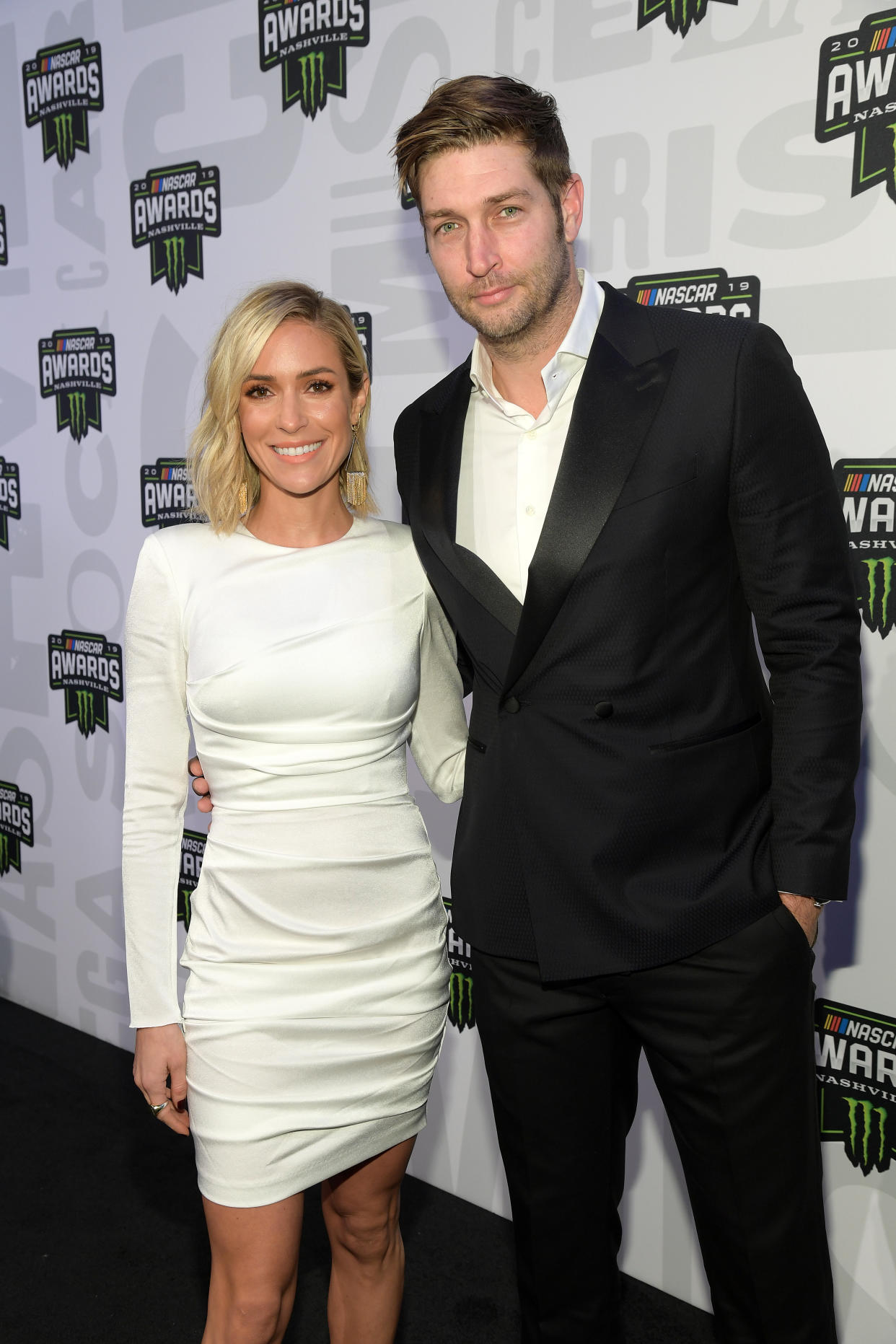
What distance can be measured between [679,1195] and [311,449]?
1866 millimetres

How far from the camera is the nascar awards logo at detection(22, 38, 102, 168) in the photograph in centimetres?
351

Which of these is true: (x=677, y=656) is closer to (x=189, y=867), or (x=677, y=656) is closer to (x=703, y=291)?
(x=703, y=291)

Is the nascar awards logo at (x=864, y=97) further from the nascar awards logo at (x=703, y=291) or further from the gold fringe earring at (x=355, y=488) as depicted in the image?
the gold fringe earring at (x=355, y=488)

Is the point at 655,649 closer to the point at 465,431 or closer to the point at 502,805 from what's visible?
the point at 502,805

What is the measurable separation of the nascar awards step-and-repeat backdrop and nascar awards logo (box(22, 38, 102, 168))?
12 millimetres

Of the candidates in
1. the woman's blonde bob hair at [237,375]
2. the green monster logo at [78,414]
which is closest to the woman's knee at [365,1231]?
the woman's blonde bob hair at [237,375]

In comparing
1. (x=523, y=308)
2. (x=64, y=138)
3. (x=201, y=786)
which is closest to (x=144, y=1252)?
(x=201, y=786)

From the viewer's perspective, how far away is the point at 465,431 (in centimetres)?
184

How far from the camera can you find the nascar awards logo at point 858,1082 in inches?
91.3

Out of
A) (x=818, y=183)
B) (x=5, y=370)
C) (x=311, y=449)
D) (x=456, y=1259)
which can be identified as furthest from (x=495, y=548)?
(x=5, y=370)

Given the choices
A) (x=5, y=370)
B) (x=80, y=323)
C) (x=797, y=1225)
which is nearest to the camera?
(x=797, y=1225)

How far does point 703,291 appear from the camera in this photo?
7.67ft

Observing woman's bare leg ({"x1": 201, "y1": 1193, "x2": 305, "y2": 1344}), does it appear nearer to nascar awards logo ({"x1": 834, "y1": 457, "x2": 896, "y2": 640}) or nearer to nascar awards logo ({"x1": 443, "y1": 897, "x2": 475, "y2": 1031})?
nascar awards logo ({"x1": 443, "y1": 897, "x2": 475, "y2": 1031})

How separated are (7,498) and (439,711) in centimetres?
261
